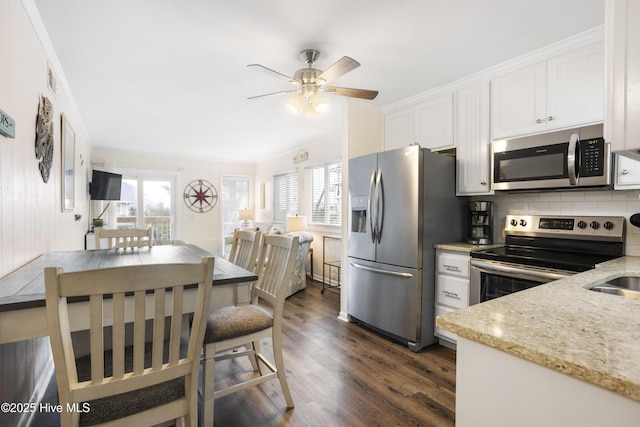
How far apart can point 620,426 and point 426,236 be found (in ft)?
6.95

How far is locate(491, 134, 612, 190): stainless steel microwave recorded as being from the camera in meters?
2.00

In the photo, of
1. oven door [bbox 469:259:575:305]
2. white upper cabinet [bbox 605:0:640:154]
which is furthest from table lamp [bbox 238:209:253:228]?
white upper cabinet [bbox 605:0:640:154]

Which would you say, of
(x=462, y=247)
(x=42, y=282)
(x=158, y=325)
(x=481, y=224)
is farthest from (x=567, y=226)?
(x=42, y=282)

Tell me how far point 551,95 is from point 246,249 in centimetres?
249

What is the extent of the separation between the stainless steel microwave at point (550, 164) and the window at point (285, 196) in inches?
154

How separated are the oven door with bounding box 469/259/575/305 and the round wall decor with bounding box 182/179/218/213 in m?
5.87

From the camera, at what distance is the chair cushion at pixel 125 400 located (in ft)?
3.43

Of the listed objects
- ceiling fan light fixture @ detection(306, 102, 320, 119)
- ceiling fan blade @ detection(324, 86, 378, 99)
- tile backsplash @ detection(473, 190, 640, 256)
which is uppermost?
ceiling fan blade @ detection(324, 86, 378, 99)

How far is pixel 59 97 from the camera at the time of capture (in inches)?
108

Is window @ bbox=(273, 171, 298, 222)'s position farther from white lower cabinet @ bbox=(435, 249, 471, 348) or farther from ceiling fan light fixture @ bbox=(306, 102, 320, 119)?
white lower cabinet @ bbox=(435, 249, 471, 348)

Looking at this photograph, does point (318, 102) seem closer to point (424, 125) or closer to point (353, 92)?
point (353, 92)

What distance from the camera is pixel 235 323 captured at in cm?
169

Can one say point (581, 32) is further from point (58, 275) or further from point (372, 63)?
point (58, 275)

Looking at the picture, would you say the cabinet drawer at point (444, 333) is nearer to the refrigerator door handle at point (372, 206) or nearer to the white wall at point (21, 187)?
the refrigerator door handle at point (372, 206)
